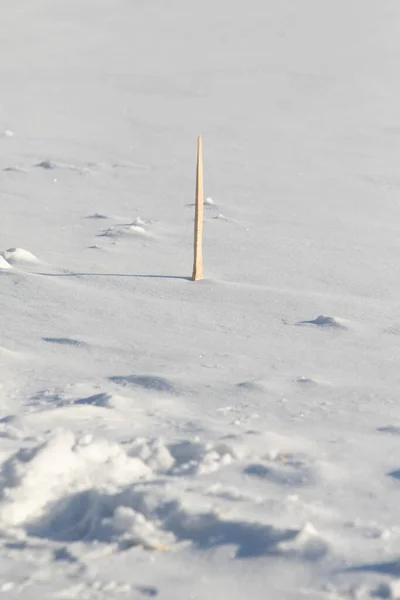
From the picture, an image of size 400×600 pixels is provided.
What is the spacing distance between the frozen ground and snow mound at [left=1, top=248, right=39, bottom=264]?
12 mm

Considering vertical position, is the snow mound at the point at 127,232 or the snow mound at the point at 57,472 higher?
the snow mound at the point at 127,232

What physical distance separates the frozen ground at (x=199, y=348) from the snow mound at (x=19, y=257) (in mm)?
12

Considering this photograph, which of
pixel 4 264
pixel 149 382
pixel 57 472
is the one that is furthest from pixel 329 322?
pixel 57 472

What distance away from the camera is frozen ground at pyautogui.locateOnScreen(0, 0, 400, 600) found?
1.74 m

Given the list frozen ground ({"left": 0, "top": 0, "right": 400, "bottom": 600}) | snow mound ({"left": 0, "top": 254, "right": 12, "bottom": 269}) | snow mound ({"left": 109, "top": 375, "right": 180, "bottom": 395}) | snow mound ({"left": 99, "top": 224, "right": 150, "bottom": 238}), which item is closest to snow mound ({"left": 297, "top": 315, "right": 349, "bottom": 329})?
frozen ground ({"left": 0, "top": 0, "right": 400, "bottom": 600})

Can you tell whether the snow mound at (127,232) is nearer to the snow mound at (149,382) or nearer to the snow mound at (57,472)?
the snow mound at (149,382)

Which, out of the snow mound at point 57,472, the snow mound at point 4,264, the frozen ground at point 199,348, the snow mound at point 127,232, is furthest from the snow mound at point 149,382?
the snow mound at point 127,232

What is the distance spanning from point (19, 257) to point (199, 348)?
137 cm

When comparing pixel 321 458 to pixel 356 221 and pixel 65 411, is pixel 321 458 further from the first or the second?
pixel 356 221

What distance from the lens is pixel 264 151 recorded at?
706 cm

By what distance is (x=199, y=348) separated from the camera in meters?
3.10

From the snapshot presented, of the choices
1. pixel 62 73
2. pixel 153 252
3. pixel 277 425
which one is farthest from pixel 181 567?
pixel 62 73

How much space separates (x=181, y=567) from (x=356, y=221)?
12.4 feet

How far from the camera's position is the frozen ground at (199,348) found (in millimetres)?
1735
